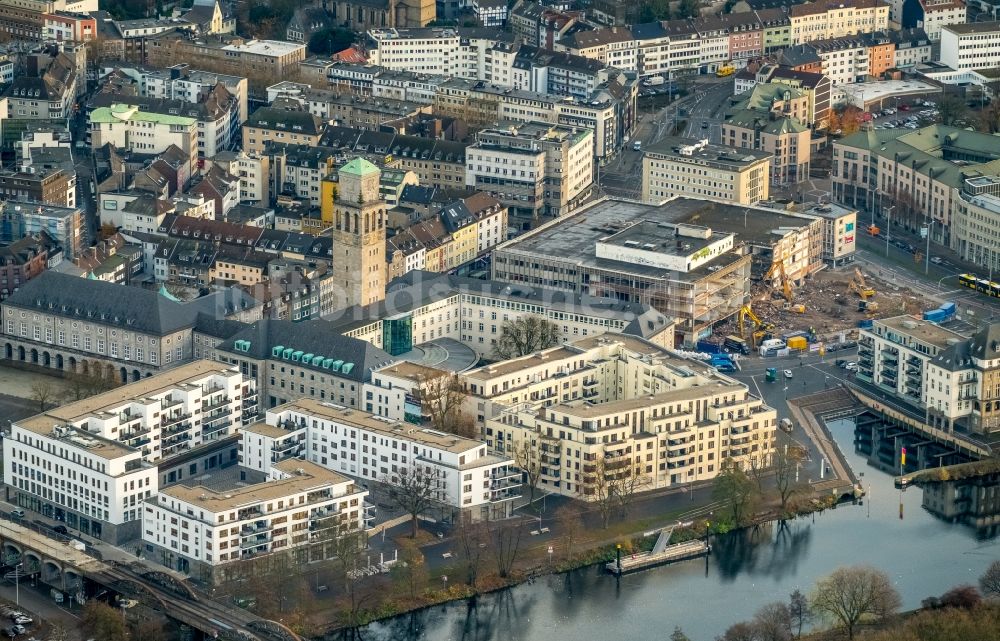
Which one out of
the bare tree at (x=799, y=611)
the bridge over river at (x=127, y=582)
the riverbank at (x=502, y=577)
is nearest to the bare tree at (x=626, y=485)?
the riverbank at (x=502, y=577)

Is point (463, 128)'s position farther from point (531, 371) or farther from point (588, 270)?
point (531, 371)

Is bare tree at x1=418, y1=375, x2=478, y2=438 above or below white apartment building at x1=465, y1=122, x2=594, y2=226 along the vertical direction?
below

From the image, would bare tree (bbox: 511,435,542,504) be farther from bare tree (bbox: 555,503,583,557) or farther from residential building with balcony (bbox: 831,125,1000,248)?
residential building with balcony (bbox: 831,125,1000,248)

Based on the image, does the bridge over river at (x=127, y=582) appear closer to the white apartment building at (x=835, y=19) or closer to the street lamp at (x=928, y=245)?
the street lamp at (x=928, y=245)

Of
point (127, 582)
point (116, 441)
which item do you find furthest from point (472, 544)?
point (116, 441)

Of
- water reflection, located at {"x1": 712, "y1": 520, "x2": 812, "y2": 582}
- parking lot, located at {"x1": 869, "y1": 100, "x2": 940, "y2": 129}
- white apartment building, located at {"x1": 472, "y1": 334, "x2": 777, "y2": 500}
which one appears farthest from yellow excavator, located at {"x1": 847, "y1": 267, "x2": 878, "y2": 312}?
water reflection, located at {"x1": 712, "y1": 520, "x2": 812, "y2": 582}

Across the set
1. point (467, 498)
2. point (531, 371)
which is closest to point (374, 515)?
point (467, 498)

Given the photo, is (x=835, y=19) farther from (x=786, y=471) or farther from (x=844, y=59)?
(x=786, y=471)
